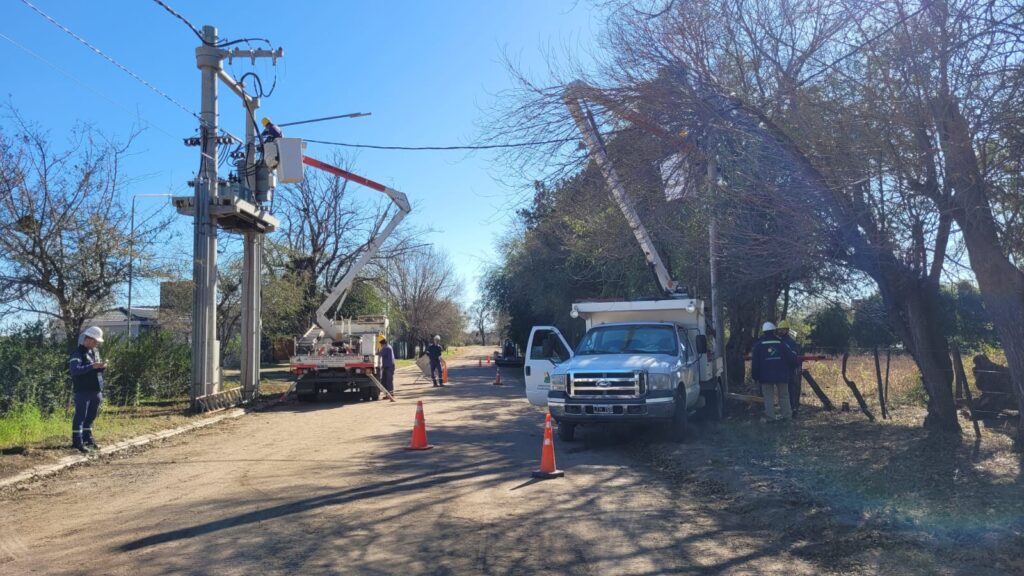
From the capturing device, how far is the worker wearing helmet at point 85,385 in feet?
36.9

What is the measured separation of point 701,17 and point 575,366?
5499mm

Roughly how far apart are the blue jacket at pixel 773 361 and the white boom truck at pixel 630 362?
1.02 m

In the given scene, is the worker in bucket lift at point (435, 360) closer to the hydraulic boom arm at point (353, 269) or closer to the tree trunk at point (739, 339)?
the hydraulic boom arm at point (353, 269)

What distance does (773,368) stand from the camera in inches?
511

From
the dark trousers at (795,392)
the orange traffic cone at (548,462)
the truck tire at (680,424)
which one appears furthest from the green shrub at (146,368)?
the dark trousers at (795,392)

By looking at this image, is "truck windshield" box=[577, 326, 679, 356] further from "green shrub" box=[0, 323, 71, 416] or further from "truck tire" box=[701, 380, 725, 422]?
"green shrub" box=[0, 323, 71, 416]

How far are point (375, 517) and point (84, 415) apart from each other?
650 centimetres

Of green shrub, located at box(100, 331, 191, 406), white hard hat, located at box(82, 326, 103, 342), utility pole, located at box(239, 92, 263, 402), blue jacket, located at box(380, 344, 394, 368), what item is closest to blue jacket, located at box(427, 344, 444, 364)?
blue jacket, located at box(380, 344, 394, 368)

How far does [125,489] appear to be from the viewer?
30.0ft

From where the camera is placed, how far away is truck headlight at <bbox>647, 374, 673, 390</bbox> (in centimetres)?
1164

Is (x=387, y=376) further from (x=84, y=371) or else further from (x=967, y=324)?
(x=967, y=324)

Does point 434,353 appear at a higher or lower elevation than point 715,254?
lower

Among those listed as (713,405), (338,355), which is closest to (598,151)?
(713,405)

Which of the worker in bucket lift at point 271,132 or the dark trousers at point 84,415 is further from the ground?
the worker in bucket lift at point 271,132
